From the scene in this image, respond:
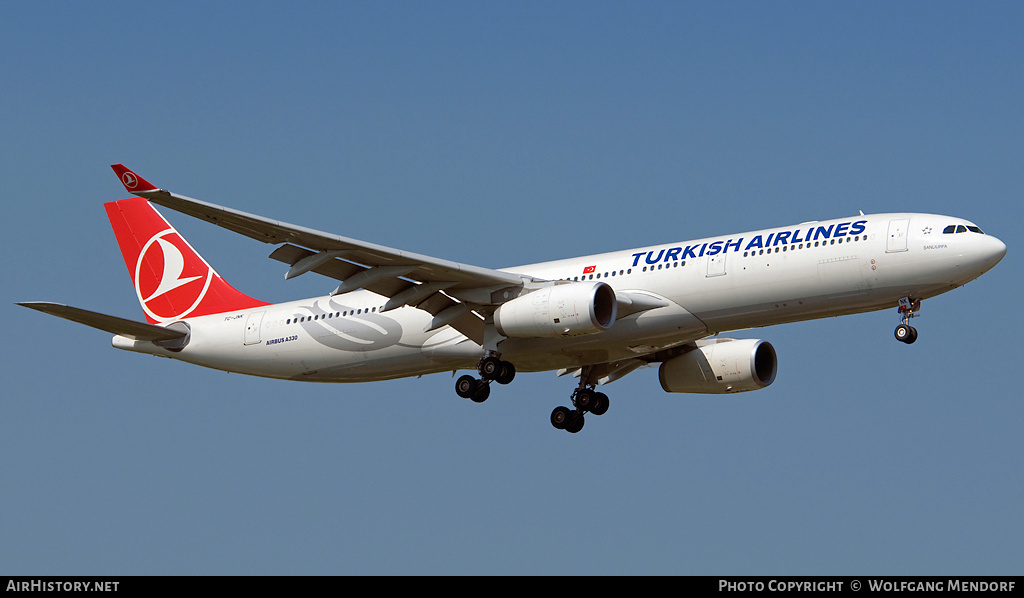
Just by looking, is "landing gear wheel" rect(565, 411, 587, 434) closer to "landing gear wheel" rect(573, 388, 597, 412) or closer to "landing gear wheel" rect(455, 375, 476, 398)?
"landing gear wheel" rect(573, 388, 597, 412)

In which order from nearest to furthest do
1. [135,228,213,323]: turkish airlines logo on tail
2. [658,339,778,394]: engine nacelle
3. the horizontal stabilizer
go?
the horizontal stabilizer → [658,339,778,394]: engine nacelle → [135,228,213,323]: turkish airlines logo on tail

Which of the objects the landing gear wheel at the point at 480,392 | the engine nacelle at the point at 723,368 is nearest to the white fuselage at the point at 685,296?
the landing gear wheel at the point at 480,392

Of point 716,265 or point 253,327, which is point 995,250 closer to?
point 716,265

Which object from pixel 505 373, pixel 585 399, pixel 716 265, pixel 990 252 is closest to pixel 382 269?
pixel 505 373

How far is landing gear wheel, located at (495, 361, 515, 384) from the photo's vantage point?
38.8 meters

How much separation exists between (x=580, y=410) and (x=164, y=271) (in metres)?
14.1

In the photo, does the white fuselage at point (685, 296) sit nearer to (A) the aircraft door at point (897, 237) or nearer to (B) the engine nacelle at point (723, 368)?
(A) the aircraft door at point (897, 237)

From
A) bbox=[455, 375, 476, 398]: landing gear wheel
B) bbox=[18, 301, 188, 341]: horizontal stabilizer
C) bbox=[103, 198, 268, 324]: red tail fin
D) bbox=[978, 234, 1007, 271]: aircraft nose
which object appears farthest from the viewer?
bbox=[103, 198, 268, 324]: red tail fin

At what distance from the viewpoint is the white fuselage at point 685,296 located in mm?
35250

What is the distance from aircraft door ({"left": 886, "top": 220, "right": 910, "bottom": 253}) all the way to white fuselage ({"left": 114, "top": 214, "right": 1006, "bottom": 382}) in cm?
2

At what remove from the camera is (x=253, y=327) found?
42.7 meters

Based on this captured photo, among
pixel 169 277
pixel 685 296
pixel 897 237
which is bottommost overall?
pixel 685 296

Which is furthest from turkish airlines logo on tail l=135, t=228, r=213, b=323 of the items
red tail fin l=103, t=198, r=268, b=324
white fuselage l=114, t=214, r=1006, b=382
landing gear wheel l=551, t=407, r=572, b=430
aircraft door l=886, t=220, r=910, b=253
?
aircraft door l=886, t=220, r=910, b=253
